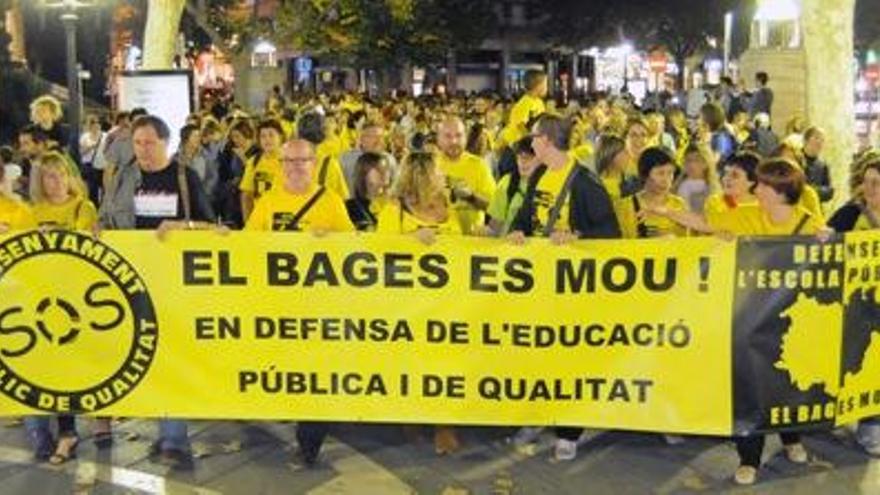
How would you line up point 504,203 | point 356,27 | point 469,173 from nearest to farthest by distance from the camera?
1. point 504,203
2. point 469,173
3. point 356,27

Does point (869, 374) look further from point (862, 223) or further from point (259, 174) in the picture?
point (259, 174)

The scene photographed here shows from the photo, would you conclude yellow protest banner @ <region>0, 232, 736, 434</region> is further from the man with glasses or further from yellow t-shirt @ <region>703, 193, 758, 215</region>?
yellow t-shirt @ <region>703, 193, 758, 215</region>

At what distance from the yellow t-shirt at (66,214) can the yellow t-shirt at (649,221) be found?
3.05 m

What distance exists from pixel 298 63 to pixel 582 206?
66.3 metres

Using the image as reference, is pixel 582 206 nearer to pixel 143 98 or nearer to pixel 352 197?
pixel 352 197

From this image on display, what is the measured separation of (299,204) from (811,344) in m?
2.86

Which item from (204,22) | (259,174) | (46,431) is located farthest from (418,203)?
(204,22)

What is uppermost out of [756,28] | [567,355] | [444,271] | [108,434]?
[756,28]

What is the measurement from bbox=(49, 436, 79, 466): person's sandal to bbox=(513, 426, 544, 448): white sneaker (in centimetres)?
251

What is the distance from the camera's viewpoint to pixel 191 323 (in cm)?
711

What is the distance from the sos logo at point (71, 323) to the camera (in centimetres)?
713

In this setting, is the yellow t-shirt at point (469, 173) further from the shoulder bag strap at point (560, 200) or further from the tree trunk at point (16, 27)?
the tree trunk at point (16, 27)

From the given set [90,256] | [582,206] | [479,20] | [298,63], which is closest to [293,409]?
[90,256]

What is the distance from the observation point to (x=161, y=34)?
66.1 feet
